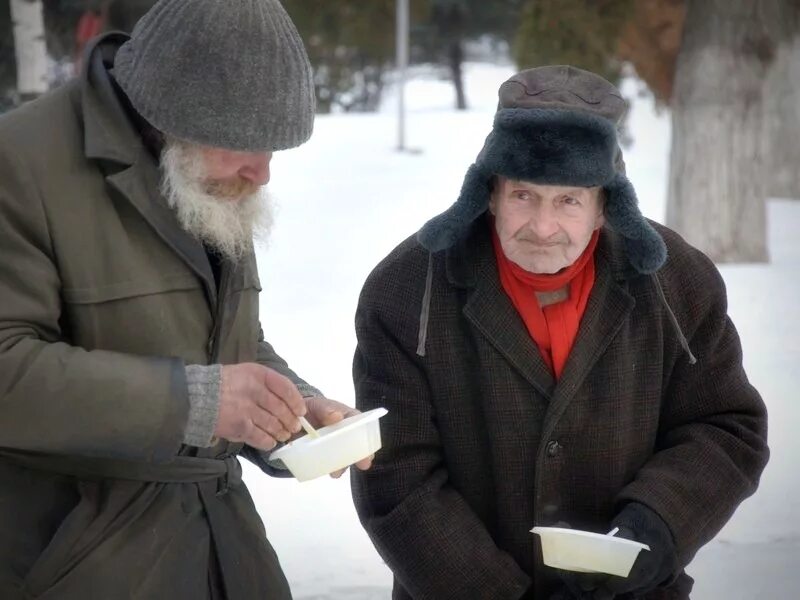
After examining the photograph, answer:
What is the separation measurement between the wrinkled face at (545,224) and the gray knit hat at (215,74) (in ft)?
1.68

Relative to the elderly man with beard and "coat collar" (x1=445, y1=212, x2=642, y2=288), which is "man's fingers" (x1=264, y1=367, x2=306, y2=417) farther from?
"coat collar" (x1=445, y1=212, x2=642, y2=288)

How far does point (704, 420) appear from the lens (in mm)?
2404

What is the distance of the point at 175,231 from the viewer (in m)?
1.97

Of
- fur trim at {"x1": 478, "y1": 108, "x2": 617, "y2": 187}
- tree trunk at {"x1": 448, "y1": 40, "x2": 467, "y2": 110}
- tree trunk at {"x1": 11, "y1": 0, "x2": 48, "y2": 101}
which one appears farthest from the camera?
tree trunk at {"x1": 448, "y1": 40, "x2": 467, "y2": 110}

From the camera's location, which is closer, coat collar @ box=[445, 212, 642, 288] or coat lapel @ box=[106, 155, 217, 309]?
coat lapel @ box=[106, 155, 217, 309]

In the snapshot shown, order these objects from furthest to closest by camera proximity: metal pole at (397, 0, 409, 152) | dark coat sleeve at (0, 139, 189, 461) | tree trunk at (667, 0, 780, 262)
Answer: metal pole at (397, 0, 409, 152) < tree trunk at (667, 0, 780, 262) < dark coat sleeve at (0, 139, 189, 461)

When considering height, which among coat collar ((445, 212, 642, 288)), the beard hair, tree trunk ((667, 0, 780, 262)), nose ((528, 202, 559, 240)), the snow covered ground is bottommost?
the snow covered ground

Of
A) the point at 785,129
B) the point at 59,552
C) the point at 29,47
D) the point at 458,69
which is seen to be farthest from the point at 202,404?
the point at 458,69

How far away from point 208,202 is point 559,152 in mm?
660

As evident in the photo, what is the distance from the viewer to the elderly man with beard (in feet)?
5.85

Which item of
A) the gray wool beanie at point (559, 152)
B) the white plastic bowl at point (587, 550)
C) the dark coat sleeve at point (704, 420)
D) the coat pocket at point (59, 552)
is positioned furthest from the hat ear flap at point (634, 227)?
the coat pocket at point (59, 552)

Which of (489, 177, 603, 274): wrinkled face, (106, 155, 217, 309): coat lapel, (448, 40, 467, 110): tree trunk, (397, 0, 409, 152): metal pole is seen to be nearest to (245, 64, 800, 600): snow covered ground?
(397, 0, 409, 152): metal pole

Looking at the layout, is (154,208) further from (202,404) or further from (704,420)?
(704,420)

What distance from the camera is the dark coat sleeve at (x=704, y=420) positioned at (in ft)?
7.66
